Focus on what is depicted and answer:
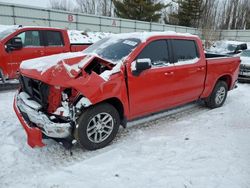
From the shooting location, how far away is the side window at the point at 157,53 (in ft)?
14.8

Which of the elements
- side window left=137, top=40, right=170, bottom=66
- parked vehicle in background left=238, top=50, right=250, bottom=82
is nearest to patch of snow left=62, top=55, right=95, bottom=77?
side window left=137, top=40, right=170, bottom=66

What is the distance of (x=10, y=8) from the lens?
60.2 ft

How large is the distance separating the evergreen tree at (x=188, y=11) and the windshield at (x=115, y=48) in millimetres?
38738

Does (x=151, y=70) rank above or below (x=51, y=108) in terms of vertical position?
above

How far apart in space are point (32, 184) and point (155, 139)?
2.23m

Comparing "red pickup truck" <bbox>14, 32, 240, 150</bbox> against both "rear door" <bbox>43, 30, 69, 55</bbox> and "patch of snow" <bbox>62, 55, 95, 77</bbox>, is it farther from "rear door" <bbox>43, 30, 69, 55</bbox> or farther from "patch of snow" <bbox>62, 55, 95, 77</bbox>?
"rear door" <bbox>43, 30, 69, 55</bbox>

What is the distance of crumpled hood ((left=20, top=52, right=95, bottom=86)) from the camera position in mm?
3537

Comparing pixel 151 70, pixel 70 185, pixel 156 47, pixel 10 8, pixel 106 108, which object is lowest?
pixel 70 185

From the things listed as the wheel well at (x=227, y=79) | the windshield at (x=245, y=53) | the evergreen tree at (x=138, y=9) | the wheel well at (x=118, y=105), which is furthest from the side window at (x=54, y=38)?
the evergreen tree at (x=138, y=9)

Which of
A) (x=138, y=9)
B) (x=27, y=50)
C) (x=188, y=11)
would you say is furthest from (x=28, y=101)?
(x=188, y=11)

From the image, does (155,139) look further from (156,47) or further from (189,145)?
(156,47)

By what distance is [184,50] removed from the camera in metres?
5.34

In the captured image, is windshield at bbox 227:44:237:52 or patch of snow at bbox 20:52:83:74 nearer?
patch of snow at bbox 20:52:83:74

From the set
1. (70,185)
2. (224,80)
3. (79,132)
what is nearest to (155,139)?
(79,132)
